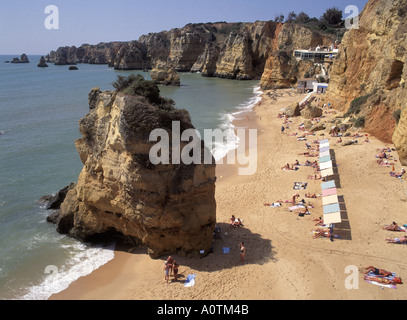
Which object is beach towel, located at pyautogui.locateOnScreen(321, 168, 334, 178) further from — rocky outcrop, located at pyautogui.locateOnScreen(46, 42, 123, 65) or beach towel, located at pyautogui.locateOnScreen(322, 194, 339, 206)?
rocky outcrop, located at pyautogui.locateOnScreen(46, 42, 123, 65)

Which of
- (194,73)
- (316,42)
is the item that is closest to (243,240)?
(316,42)

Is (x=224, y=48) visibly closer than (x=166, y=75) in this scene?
No

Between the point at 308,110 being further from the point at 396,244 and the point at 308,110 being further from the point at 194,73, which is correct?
the point at 194,73

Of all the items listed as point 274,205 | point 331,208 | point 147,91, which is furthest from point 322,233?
point 147,91

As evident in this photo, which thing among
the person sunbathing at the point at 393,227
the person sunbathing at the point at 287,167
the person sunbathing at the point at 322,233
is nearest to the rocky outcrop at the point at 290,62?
the person sunbathing at the point at 287,167

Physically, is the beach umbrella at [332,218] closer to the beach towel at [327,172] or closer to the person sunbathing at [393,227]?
the person sunbathing at [393,227]

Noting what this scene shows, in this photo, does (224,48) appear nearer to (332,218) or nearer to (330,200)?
(330,200)

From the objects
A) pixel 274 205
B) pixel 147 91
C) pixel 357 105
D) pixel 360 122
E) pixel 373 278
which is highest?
pixel 147 91
